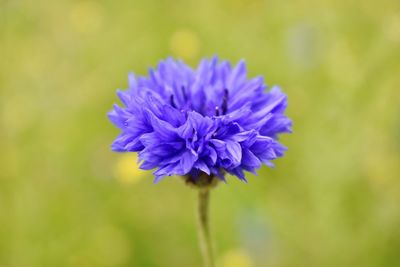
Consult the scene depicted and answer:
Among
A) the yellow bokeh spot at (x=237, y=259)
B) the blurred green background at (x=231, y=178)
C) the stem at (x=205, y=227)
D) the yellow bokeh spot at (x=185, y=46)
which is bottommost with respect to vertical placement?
the stem at (x=205, y=227)

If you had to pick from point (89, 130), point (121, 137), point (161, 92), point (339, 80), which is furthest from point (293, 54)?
point (121, 137)

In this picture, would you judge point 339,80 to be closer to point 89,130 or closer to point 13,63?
point 89,130

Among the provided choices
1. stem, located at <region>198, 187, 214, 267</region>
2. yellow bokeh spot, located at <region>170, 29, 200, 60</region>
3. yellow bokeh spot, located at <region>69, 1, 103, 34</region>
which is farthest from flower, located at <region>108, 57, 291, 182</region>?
yellow bokeh spot, located at <region>69, 1, 103, 34</region>

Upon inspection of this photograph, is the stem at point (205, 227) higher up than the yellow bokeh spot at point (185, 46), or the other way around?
the yellow bokeh spot at point (185, 46)

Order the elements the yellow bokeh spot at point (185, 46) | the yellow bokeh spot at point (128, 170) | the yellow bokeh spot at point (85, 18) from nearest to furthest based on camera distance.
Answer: the yellow bokeh spot at point (128, 170) < the yellow bokeh spot at point (185, 46) < the yellow bokeh spot at point (85, 18)

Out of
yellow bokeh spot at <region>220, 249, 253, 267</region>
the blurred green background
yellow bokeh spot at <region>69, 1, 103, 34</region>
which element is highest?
yellow bokeh spot at <region>69, 1, 103, 34</region>

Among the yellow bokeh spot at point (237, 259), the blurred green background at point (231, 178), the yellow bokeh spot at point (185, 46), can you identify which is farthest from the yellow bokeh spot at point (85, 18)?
the yellow bokeh spot at point (237, 259)

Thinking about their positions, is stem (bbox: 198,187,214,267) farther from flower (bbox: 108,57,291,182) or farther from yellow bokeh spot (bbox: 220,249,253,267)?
yellow bokeh spot (bbox: 220,249,253,267)

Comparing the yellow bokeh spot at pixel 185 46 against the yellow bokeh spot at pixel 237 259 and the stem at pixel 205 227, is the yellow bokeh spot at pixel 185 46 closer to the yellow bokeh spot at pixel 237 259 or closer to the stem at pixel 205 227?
the yellow bokeh spot at pixel 237 259

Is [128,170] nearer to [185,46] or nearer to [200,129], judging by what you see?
[185,46]
